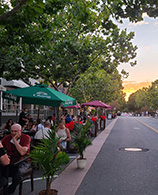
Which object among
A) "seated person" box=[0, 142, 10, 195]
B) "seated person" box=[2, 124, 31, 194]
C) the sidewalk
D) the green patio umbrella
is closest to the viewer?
"seated person" box=[0, 142, 10, 195]

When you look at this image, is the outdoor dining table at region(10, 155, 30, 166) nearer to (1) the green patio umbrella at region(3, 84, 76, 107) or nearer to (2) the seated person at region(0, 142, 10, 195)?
(2) the seated person at region(0, 142, 10, 195)

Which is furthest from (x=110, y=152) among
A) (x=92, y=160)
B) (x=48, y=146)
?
(x=48, y=146)

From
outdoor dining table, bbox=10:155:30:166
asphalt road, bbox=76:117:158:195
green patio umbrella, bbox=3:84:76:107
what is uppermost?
green patio umbrella, bbox=3:84:76:107

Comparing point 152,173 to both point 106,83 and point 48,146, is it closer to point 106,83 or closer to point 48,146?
point 48,146

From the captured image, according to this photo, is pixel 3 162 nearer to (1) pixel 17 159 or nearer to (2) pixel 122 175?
(1) pixel 17 159

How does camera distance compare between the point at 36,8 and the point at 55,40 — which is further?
the point at 55,40

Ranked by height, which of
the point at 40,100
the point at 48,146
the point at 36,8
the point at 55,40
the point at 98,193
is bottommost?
the point at 98,193

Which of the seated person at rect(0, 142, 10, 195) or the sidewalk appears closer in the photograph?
the seated person at rect(0, 142, 10, 195)

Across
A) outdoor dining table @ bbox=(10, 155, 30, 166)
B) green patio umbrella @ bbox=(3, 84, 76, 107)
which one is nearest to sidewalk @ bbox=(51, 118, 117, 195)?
outdoor dining table @ bbox=(10, 155, 30, 166)

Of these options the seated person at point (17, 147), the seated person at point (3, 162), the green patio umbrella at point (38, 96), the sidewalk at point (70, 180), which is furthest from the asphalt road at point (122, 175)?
the green patio umbrella at point (38, 96)

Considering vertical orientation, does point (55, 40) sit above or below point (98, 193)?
above

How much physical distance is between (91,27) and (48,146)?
1250cm

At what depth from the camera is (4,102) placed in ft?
71.5

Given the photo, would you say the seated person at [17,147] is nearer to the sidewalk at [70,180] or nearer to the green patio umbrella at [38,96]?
the sidewalk at [70,180]
